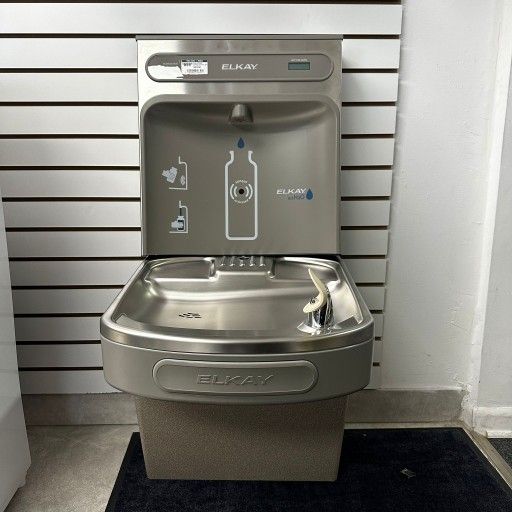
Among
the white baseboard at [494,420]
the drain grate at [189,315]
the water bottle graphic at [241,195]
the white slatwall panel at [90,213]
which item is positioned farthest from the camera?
the white baseboard at [494,420]

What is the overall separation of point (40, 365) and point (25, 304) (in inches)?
9.5

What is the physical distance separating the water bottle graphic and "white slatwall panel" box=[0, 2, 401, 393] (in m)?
0.39

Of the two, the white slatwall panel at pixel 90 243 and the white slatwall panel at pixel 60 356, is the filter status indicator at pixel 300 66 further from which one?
the white slatwall panel at pixel 60 356

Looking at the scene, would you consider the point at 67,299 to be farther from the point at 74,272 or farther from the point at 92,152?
the point at 92,152

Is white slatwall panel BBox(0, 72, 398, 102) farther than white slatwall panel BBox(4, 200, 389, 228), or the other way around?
white slatwall panel BBox(4, 200, 389, 228)

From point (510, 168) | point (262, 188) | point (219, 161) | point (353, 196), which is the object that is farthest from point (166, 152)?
point (510, 168)

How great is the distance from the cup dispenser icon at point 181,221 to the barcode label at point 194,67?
394 mm

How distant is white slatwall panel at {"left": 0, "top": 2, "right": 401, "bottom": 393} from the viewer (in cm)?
174

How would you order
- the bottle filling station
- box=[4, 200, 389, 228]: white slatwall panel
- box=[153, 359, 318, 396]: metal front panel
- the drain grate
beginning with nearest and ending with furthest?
box=[153, 359, 318, 396]: metal front panel
the drain grate
the bottle filling station
box=[4, 200, 389, 228]: white slatwall panel

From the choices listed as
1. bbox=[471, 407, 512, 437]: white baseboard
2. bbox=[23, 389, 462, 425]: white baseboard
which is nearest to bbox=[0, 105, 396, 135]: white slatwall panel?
bbox=[23, 389, 462, 425]: white baseboard

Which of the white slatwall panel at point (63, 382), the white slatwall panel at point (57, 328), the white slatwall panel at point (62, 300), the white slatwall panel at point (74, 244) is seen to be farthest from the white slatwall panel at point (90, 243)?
the white slatwall panel at point (63, 382)

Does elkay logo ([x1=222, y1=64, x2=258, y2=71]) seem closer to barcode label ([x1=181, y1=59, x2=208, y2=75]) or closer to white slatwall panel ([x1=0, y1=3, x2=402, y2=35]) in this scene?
barcode label ([x1=181, y1=59, x2=208, y2=75])

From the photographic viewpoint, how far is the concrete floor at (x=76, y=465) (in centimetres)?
166

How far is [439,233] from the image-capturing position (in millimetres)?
1929
